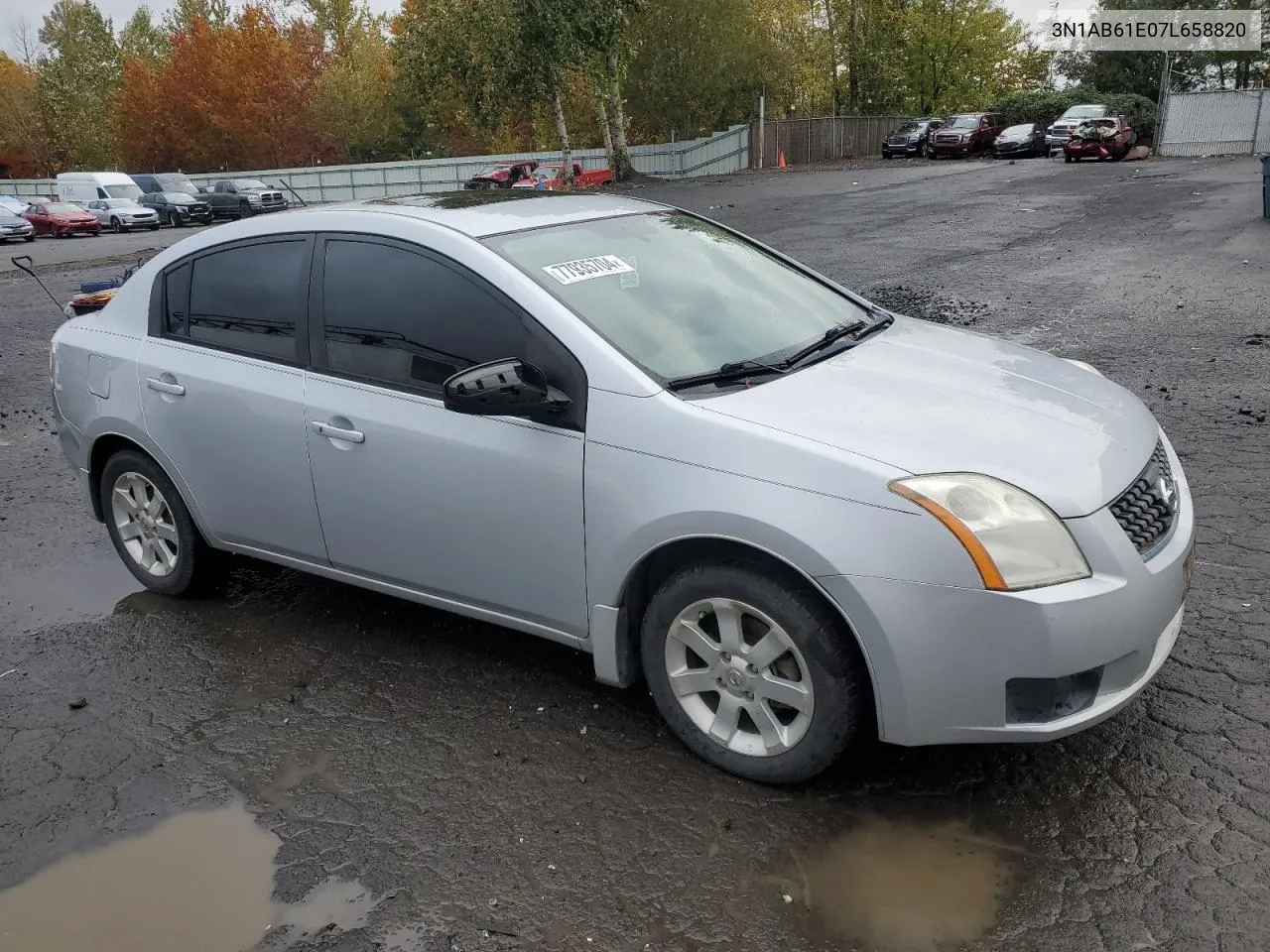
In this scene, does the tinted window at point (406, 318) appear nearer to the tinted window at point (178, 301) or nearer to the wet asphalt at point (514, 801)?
the tinted window at point (178, 301)

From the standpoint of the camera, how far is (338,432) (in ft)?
12.9

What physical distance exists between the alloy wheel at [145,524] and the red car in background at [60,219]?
1299 inches

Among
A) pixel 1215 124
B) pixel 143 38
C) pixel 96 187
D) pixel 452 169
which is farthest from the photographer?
pixel 143 38

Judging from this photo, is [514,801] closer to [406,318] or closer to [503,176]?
[406,318]

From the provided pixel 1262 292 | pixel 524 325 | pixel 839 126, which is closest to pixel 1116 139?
pixel 839 126

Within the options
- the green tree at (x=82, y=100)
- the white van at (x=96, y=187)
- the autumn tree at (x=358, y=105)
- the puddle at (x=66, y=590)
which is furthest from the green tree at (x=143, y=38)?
the puddle at (x=66, y=590)

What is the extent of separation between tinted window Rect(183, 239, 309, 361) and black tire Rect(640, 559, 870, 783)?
1912mm

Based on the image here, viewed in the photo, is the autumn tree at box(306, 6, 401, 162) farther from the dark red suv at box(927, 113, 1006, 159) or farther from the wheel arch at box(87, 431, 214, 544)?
the wheel arch at box(87, 431, 214, 544)

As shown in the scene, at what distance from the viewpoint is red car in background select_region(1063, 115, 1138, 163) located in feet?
109

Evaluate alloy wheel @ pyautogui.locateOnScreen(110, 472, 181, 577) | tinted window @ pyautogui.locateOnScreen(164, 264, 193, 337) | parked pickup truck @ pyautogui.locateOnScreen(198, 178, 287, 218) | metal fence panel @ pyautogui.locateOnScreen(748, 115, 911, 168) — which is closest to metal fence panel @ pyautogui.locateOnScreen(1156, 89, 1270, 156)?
metal fence panel @ pyautogui.locateOnScreen(748, 115, 911, 168)

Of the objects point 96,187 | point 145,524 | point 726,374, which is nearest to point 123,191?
point 96,187

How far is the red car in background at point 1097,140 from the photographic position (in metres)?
33.1

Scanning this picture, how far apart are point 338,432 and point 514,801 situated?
59.0 inches

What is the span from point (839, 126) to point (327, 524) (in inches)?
1925
